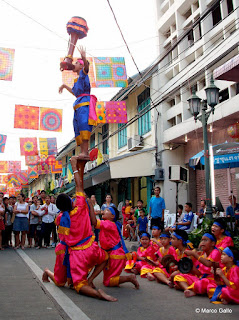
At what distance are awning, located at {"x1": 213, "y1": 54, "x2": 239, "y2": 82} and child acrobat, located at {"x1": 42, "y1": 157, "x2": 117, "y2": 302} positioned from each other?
3805 millimetres

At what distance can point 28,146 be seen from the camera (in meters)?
19.5

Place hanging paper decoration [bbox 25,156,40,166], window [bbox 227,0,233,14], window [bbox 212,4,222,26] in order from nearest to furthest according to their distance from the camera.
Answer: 1. window [bbox 227,0,233,14]
2. window [bbox 212,4,222,26]
3. hanging paper decoration [bbox 25,156,40,166]

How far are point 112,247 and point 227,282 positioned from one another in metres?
2.02

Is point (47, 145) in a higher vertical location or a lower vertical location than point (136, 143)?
higher

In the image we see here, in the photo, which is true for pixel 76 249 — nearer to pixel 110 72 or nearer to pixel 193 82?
pixel 110 72

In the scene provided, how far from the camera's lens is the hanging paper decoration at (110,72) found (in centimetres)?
1195

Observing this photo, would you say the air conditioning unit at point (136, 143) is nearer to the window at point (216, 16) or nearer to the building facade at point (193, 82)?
the building facade at point (193, 82)

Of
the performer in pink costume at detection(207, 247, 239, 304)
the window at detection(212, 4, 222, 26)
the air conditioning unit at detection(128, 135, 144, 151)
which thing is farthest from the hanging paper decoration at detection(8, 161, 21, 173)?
the performer in pink costume at detection(207, 247, 239, 304)

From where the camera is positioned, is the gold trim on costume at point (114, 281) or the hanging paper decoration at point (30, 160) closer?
the gold trim on costume at point (114, 281)

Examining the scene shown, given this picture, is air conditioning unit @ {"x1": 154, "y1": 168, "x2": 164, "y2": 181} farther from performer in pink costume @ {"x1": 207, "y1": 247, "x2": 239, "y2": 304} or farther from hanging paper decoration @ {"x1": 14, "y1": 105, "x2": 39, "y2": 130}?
performer in pink costume @ {"x1": 207, "y1": 247, "x2": 239, "y2": 304}

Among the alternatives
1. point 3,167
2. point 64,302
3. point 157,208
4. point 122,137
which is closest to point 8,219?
point 157,208

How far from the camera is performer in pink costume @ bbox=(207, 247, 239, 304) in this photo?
446 centimetres

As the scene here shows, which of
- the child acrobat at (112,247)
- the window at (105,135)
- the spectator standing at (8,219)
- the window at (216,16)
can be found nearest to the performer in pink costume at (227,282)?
the child acrobat at (112,247)

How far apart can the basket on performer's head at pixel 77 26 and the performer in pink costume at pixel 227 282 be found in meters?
4.81
